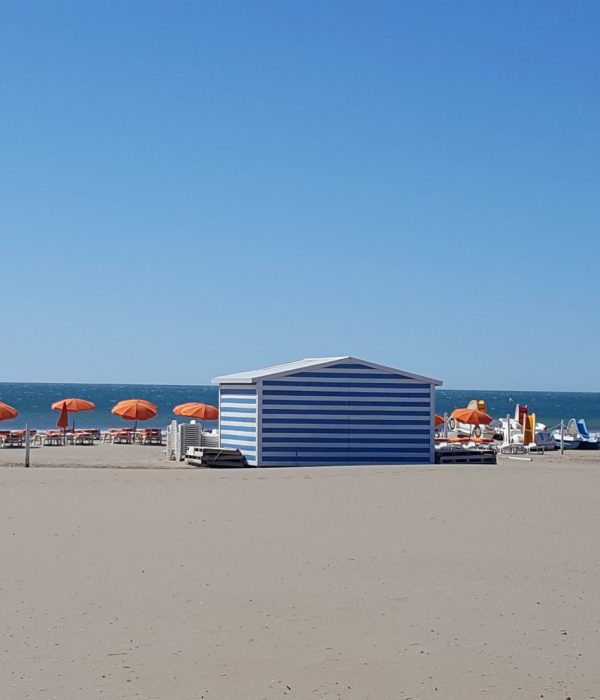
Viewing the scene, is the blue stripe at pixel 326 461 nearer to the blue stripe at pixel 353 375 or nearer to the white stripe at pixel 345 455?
the white stripe at pixel 345 455

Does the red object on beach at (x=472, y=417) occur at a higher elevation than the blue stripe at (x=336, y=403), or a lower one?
lower

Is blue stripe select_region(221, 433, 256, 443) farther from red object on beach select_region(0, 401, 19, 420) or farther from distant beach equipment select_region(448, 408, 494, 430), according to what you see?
distant beach equipment select_region(448, 408, 494, 430)

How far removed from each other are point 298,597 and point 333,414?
47.1 ft

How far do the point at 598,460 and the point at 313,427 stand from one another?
9.27m

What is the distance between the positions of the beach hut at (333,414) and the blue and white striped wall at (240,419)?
0.02 metres

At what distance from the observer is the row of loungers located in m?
30.5

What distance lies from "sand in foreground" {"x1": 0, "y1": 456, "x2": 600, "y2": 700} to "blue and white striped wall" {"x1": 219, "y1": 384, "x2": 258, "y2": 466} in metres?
7.36

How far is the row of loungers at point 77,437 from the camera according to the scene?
100ft

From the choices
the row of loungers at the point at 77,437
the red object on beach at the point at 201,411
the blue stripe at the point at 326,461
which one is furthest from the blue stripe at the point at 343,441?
the row of loungers at the point at 77,437

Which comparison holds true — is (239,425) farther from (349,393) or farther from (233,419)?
(349,393)

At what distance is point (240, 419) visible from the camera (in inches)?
903

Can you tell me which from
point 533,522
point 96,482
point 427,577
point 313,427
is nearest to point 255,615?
point 427,577

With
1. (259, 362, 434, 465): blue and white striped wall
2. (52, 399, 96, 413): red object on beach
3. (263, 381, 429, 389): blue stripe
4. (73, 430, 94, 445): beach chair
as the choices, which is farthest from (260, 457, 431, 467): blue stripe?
(73, 430, 94, 445): beach chair

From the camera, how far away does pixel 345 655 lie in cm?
655
